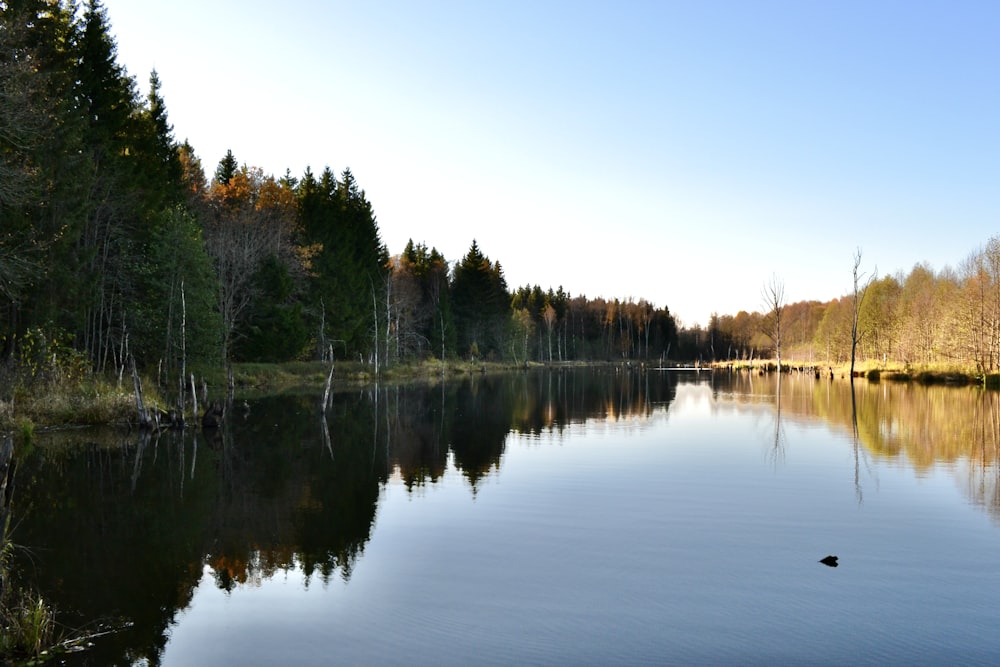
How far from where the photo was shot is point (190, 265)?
35375mm

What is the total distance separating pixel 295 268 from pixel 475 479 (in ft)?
135

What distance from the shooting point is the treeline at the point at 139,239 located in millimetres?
22531

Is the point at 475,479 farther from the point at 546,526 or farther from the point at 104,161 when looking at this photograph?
the point at 104,161

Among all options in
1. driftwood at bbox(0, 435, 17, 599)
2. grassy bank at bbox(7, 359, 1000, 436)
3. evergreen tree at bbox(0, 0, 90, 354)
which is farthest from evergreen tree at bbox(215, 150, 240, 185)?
driftwood at bbox(0, 435, 17, 599)

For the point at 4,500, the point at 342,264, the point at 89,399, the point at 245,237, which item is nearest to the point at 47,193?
the point at 89,399

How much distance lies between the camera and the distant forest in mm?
23453

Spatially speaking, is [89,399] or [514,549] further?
[89,399]

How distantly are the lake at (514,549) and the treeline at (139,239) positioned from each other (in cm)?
700

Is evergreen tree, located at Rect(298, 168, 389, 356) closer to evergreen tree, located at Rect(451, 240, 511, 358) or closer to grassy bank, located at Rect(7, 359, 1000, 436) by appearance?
grassy bank, located at Rect(7, 359, 1000, 436)

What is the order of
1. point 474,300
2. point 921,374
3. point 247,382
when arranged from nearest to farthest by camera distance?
point 247,382 → point 921,374 → point 474,300

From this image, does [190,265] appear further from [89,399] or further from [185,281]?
[89,399]

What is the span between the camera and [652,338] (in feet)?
511

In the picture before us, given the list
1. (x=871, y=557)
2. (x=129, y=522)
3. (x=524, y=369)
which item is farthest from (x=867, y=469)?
(x=524, y=369)

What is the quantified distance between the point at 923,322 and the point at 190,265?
6905 centimetres
